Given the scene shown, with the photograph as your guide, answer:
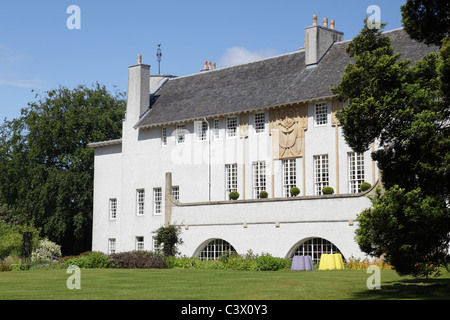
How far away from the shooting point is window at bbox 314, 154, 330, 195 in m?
36.9

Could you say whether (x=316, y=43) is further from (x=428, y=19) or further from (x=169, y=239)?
(x=428, y=19)

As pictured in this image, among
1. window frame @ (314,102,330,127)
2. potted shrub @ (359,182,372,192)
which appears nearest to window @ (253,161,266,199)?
window frame @ (314,102,330,127)

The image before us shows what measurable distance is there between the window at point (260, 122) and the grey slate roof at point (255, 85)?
0.73 metres

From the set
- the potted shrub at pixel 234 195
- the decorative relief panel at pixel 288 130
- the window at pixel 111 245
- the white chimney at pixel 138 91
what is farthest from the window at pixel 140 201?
the decorative relief panel at pixel 288 130

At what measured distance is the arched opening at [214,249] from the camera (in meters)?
38.4

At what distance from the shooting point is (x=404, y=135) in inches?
683

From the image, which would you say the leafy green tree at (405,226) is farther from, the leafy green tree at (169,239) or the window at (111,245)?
the window at (111,245)

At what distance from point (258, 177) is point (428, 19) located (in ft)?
73.5

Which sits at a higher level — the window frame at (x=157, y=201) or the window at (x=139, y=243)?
the window frame at (x=157, y=201)

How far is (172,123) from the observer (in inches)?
1736

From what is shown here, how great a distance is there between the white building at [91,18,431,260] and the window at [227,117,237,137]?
0.20 ft

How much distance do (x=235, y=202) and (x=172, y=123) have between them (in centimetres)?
961

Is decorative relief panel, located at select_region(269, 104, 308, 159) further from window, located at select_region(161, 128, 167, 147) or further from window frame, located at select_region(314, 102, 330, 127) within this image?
window, located at select_region(161, 128, 167, 147)
